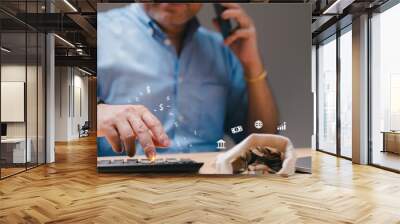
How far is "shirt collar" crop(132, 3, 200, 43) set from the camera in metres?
6.79

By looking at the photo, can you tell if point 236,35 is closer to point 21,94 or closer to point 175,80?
point 175,80

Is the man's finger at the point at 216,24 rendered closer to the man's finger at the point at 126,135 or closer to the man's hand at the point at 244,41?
the man's hand at the point at 244,41

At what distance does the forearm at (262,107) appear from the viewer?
6730mm

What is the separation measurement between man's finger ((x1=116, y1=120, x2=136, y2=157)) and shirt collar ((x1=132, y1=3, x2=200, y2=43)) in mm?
1686

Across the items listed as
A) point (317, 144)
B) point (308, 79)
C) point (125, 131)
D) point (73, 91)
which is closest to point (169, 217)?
point (125, 131)

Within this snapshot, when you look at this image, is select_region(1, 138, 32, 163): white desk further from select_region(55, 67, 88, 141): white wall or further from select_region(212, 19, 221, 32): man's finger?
select_region(55, 67, 88, 141): white wall

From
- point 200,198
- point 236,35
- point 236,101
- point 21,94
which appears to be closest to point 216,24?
point 236,35

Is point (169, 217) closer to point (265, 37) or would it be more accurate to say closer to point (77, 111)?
point (265, 37)

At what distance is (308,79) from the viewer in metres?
6.83

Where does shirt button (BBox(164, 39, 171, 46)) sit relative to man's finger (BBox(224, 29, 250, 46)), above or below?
below

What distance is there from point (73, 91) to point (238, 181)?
501 inches

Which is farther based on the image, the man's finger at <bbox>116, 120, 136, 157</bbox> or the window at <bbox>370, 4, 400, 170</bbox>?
the window at <bbox>370, 4, 400, 170</bbox>

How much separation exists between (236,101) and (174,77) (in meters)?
1.19

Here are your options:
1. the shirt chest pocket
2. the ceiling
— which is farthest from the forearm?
the ceiling
